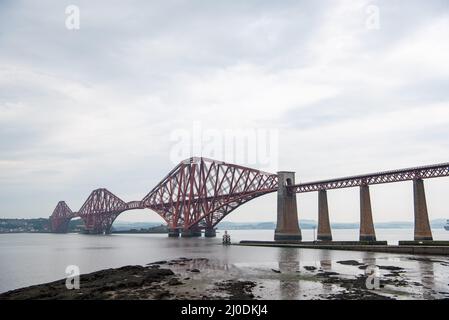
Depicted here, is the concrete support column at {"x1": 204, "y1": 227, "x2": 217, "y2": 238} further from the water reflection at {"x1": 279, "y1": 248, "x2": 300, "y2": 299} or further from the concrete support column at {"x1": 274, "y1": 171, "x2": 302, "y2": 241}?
the water reflection at {"x1": 279, "y1": 248, "x2": 300, "y2": 299}

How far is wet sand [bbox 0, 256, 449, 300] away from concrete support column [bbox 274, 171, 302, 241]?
188 feet

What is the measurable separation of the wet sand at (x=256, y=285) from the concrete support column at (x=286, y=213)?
5721cm

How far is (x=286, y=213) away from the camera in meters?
102

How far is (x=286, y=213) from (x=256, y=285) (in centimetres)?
7072

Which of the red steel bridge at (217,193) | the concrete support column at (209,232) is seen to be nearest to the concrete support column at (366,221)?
the red steel bridge at (217,193)

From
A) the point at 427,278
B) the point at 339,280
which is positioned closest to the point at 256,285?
the point at 339,280

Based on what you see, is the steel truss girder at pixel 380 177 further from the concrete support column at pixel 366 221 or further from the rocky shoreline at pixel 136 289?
the rocky shoreline at pixel 136 289

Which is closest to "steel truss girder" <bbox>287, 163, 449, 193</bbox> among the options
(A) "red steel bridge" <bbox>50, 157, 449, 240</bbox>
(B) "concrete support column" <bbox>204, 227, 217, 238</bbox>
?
(A) "red steel bridge" <bbox>50, 157, 449, 240</bbox>

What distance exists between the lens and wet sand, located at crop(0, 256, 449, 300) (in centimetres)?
2736

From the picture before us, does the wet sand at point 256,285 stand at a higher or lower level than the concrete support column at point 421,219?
lower

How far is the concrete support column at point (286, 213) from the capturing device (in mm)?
99438
